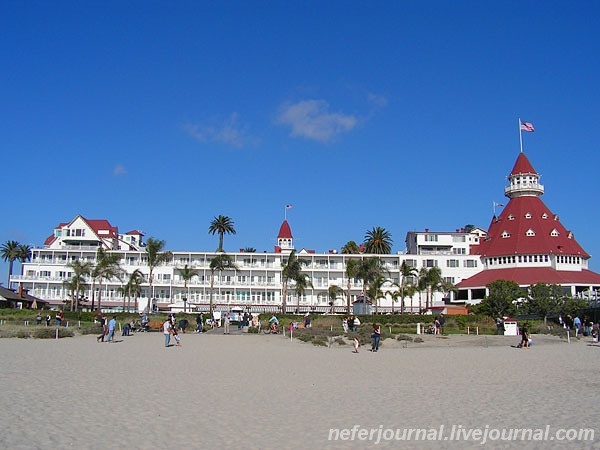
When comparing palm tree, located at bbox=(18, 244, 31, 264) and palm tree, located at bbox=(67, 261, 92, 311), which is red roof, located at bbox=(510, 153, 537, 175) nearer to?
palm tree, located at bbox=(67, 261, 92, 311)

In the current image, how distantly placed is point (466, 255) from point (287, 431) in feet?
261

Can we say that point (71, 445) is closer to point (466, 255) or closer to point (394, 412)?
point (394, 412)

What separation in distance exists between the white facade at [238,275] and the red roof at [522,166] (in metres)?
12.7

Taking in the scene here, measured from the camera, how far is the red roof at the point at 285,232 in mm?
105625

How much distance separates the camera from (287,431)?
32.5ft

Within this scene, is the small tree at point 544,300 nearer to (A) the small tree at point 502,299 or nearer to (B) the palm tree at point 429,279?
(A) the small tree at point 502,299

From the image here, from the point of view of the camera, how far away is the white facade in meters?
85.1

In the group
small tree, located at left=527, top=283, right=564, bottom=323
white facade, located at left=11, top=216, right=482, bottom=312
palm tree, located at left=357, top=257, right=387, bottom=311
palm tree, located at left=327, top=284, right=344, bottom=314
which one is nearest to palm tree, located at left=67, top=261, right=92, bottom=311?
white facade, located at left=11, top=216, right=482, bottom=312

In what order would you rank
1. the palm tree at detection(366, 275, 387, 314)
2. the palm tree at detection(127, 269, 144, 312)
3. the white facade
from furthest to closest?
the white facade
the palm tree at detection(127, 269, 144, 312)
the palm tree at detection(366, 275, 387, 314)

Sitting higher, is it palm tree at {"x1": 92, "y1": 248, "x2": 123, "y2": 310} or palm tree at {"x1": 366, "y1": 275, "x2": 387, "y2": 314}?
palm tree at {"x1": 92, "y1": 248, "x2": 123, "y2": 310}

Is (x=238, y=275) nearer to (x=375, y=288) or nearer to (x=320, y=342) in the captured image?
(x=375, y=288)

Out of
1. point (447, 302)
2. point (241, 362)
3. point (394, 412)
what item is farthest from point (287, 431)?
point (447, 302)

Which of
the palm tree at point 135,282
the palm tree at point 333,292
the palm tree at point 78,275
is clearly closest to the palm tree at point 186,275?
the palm tree at point 135,282

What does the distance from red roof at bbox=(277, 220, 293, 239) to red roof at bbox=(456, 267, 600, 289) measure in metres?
37.2
